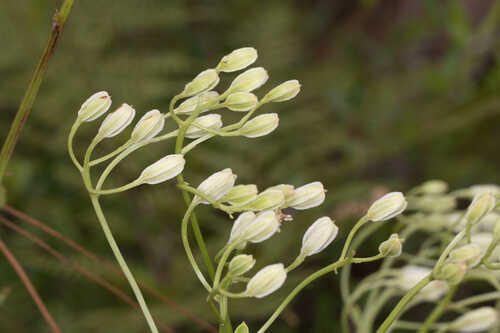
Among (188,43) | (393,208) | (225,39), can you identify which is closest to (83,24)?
(188,43)

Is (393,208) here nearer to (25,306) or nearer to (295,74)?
(25,306)

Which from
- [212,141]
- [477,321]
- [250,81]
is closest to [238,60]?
[250,81]

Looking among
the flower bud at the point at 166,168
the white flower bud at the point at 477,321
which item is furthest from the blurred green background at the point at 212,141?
the flower bud at the point at 166,168

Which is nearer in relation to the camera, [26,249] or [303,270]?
[26,249]

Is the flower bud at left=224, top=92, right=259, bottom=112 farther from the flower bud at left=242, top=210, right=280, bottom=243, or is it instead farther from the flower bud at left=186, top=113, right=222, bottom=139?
the flower bud at left=242, top=210, right=280, bottom=243

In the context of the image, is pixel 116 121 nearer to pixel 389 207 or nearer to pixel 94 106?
pixel 94 106

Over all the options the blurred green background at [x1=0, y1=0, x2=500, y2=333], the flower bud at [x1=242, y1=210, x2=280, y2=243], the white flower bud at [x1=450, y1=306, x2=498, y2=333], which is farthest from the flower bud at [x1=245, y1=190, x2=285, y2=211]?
the blurred green background at [x1=0, y1=0, x2=500, y2=333]
